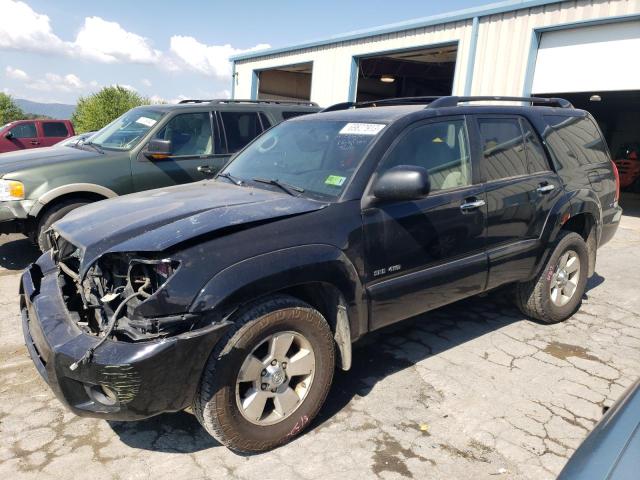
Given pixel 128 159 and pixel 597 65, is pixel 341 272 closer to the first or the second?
pixel 128 159

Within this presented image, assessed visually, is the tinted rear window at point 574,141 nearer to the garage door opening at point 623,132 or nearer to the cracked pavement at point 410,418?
the cracked pavement at point 410,418

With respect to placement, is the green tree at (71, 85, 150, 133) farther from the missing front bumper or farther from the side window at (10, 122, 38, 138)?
the missing front bumper

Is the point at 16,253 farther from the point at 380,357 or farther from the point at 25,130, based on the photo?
the point at 25,130

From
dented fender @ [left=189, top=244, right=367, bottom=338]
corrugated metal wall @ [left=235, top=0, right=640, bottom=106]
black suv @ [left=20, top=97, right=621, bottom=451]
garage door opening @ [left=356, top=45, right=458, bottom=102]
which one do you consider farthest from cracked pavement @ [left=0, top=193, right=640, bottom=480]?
garage door opening @ [left=356, top=45, right=458, bottom=102]

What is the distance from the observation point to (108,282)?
Result: 255 cm

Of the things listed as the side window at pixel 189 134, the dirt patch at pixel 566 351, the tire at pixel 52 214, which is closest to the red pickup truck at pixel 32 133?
the side window at pixel 189 134

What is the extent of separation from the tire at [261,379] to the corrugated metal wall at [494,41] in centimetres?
861

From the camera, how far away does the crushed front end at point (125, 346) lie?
2188mm

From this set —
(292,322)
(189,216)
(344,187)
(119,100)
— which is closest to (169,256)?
(189,216)

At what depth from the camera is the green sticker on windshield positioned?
9.89 feet

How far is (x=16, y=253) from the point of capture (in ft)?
20.7

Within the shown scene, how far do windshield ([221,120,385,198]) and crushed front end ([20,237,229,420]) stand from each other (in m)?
1.13

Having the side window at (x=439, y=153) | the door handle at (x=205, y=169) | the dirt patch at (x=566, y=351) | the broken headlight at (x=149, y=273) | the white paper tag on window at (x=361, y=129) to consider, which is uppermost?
the white paper tag on window at (x=361, y=129)

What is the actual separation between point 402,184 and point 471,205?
86cm
